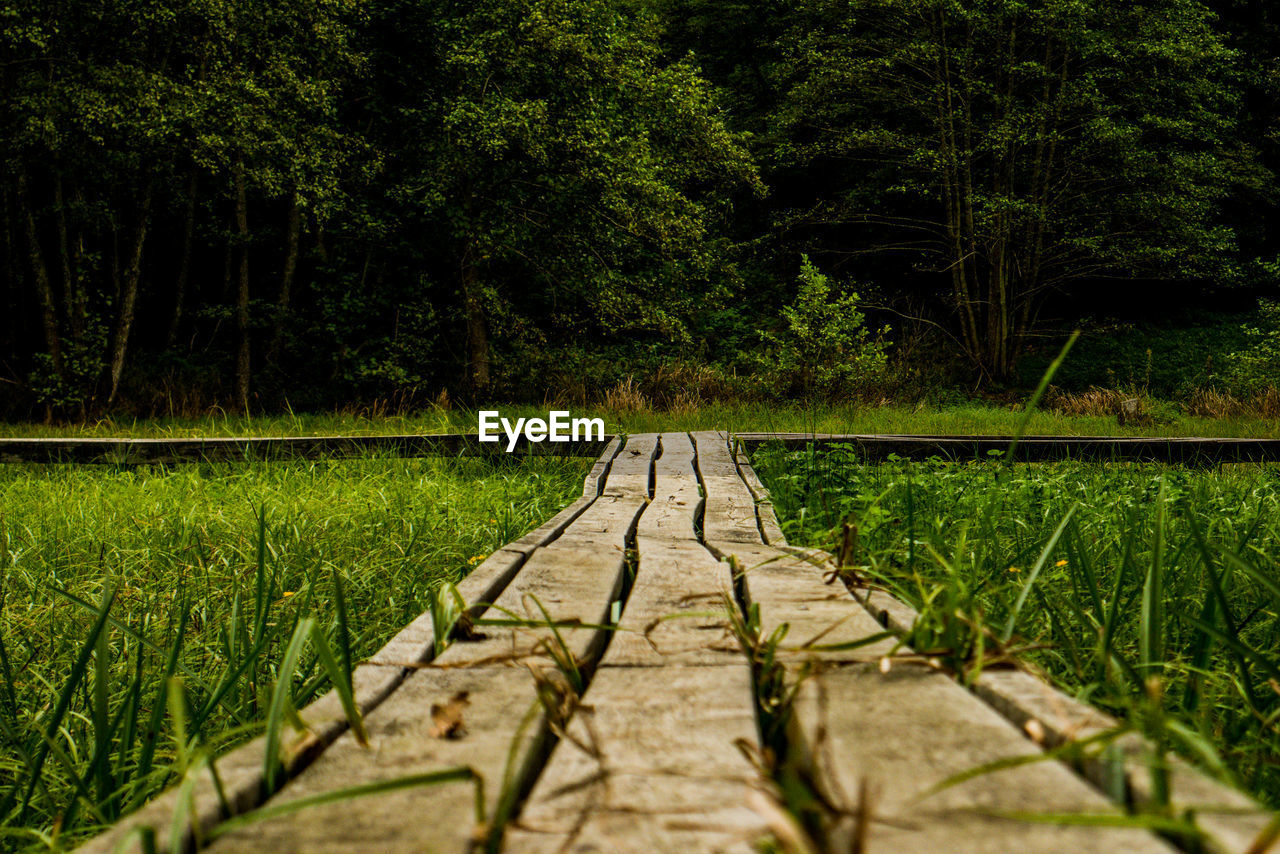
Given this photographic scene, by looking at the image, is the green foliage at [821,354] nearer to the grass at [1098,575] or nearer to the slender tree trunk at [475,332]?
the slender tree trunk at [475,332]

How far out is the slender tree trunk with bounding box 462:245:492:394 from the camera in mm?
11273

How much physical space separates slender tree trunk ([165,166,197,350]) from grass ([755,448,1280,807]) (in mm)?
10655

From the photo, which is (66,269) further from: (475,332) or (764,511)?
(764,511)

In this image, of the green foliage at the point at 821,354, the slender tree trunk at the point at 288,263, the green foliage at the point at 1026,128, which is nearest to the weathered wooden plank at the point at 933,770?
the green foliage at the point at 821,354

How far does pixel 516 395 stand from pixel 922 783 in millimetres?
10957

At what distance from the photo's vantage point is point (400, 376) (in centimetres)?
1071

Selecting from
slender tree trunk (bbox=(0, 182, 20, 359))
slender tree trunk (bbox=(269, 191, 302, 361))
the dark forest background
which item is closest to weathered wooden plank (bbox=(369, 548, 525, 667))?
the dark forest background

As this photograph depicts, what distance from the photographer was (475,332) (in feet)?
38.1

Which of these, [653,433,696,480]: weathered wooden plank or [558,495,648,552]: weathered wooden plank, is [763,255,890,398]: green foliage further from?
[558,495,648,552]: weathered wooden plank

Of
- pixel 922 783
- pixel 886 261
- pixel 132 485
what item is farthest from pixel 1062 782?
pixel 886 261

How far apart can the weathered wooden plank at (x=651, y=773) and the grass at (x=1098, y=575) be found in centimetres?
29

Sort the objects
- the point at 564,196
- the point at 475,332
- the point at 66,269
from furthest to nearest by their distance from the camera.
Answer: the point at 475,332
the point at 564,196
the point at 66,269

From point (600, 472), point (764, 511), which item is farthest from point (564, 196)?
point (764, 511)

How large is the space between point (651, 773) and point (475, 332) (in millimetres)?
11417
